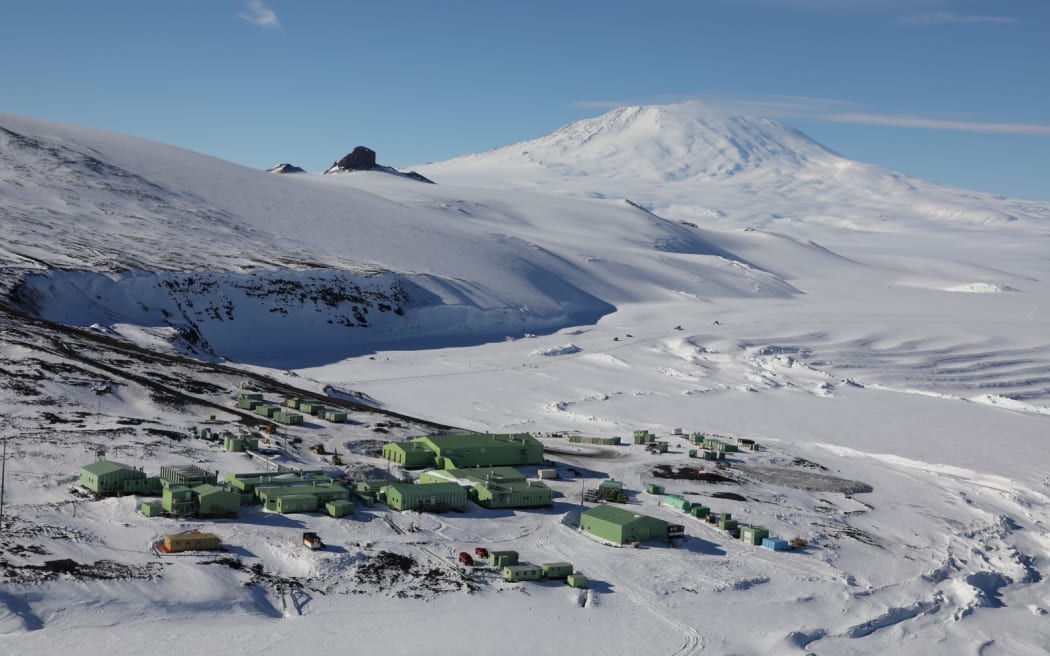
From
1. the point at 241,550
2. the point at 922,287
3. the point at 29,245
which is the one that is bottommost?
the point at 241,550

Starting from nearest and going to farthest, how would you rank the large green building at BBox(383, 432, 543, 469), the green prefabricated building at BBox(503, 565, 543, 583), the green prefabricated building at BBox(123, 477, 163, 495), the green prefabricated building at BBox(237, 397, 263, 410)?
1. the green prefabricated building at BBox(503, 565, 543, 583)
2. the green prefabricated building at BBox(123, 477, 163, 495)
3. the large green building at BBox(383, 432, 543, 469)
4. the green prefabricated building at BBox(237, 397, 263, 410)

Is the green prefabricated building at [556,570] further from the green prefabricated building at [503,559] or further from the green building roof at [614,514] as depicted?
the green building roof at [614,514]

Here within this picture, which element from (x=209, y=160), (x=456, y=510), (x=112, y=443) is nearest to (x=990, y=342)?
(x=456, y=510)

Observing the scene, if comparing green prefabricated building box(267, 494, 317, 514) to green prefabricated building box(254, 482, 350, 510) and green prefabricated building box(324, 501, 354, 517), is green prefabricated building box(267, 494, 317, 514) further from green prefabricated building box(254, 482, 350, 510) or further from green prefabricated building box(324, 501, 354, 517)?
green prefabricated building box(324, 501, 354, 517)

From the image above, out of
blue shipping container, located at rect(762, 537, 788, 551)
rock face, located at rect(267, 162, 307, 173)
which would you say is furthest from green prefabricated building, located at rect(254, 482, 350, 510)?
rock face, located at rect(267, 162, 307, 173)

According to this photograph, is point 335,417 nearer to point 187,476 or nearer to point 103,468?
point 187,476

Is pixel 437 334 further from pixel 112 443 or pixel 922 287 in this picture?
pixel 922 287
